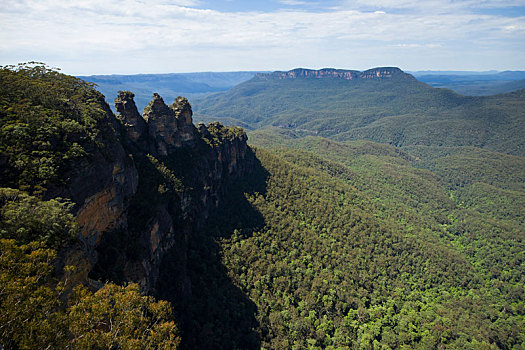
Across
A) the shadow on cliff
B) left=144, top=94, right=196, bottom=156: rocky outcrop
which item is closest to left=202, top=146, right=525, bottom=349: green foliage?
the shadow on cliff

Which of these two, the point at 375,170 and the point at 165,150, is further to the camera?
the point at 375,170

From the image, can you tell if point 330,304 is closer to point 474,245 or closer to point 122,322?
point 122,322

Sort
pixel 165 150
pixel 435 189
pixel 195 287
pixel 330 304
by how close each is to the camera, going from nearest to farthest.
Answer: pixel 195 287 → pixel 330 304 → pixel 165 150 → pixel 435 189

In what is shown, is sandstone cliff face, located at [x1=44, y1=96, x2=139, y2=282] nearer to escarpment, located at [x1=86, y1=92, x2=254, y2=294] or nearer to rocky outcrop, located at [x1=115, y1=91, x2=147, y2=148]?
escarpment, located at [x1=86, y1=92, x2=254, y2=294]

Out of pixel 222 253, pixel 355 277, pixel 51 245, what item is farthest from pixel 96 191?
pixel 355 277

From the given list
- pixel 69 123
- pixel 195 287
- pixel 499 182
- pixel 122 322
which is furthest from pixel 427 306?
pixel 499 182

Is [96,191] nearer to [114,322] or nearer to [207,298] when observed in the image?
[114,322]
